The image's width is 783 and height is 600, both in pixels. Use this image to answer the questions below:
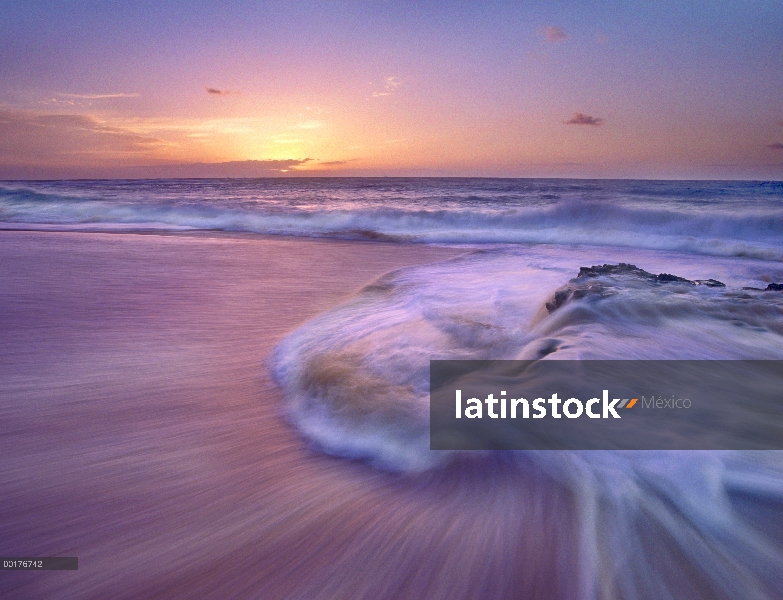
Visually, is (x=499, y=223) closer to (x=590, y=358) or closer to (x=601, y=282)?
(x=601, y=282)

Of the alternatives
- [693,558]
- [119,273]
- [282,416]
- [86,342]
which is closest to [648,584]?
[693,558]

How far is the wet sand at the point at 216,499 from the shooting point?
4.47 ft

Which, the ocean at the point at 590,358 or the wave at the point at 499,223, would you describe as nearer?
the ocean at the point at 590,358

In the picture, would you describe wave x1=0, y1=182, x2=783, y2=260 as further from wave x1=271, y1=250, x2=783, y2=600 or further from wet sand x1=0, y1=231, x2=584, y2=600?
wet sand x1=0, y1=231, x2=584, y2=600

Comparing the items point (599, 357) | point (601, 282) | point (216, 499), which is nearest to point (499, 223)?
point (601, 282)

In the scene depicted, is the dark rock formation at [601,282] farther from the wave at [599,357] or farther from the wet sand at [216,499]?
the wet sand at [216,499]

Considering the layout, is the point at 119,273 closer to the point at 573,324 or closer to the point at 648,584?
the point at 573,324

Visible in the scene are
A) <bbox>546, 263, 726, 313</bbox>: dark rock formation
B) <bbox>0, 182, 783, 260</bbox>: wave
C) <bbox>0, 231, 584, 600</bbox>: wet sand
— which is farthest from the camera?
<bbox>0, 182, 783, 260</bbox>: wave

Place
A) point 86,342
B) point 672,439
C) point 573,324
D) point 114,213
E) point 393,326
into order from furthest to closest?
1. point 114,213
2. point 393,326
3. point 86,342
4. point 573,324
5. point 672,439

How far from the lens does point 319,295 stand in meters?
4.83

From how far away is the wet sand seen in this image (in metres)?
1.36

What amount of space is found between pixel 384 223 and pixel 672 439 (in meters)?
13.3

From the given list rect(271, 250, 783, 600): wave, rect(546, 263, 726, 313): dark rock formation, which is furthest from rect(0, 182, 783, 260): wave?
rect(271, 250, 783, 600): wave

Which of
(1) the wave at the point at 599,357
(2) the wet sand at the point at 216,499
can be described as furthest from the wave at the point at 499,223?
(2) the wet sand at the point at 216,499
